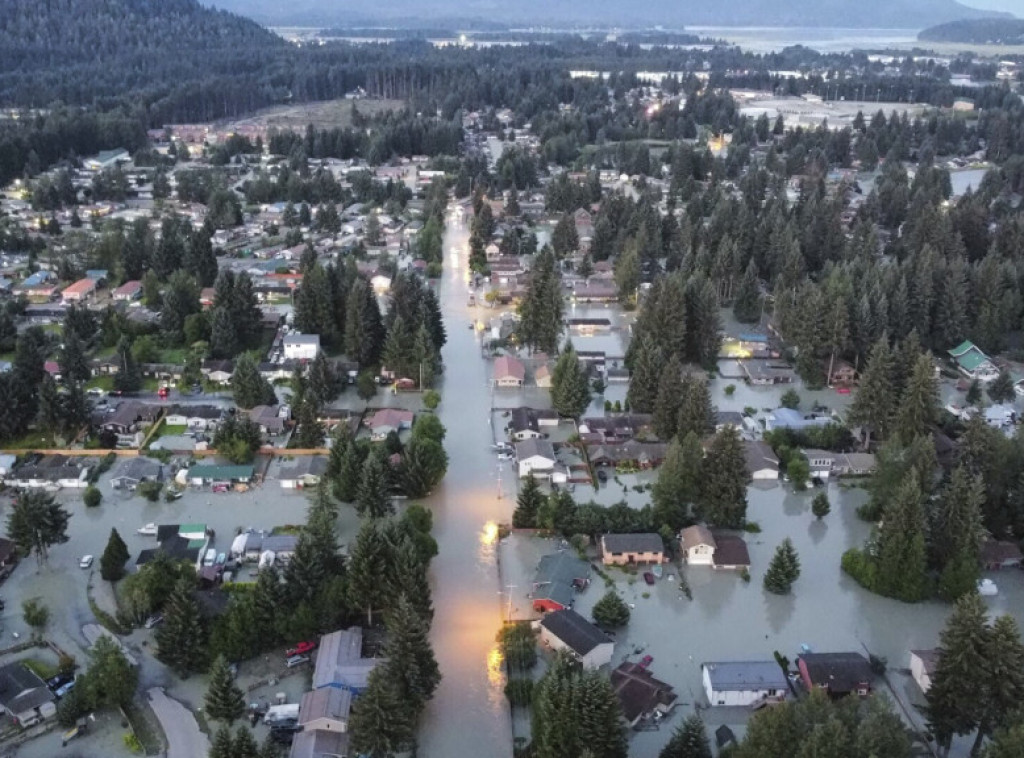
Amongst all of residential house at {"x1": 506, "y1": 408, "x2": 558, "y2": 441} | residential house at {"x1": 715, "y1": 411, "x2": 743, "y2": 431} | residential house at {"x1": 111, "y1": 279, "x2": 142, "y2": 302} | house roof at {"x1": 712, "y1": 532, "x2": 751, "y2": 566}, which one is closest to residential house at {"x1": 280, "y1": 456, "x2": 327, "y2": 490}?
residential house at {"x1": 506, "y1": 408, "x2": 558, "y2": 441}

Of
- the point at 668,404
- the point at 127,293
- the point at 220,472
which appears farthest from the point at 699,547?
the point at 127,293

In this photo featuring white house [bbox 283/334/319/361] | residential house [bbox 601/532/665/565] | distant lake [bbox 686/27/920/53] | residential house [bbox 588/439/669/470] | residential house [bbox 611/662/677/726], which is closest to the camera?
residential house [bbox 611/662/677/726]

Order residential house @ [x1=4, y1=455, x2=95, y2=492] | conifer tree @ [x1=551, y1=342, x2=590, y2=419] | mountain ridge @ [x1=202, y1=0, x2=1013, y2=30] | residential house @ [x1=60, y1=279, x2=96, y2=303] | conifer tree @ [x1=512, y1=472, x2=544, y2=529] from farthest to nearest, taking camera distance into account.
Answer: mountain ridge @ [x1=202, y1=0, x2=1013, y2=30]
residential house @ [x1=60, y1=279, x2=96, y2=303]
conifer tree @ [x1=551, y1=342, x2=590, y2=419]
residential house @ [x1=4, y1=455, x2=95, y2=492]
conifer tree @ [x1=512, y1=472, x2=544, y2=529]

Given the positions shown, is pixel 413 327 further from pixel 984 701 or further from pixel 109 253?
pixel 984 701

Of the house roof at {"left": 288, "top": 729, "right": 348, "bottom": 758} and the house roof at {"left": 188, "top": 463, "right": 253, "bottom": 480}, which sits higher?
the house roof at {"left": 288, "top": 729, "right": 348, "bottom": 758}

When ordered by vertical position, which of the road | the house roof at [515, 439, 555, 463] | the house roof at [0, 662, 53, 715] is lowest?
the road

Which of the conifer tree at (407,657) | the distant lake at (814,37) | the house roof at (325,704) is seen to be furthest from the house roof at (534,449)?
the distant lake at (814,37)

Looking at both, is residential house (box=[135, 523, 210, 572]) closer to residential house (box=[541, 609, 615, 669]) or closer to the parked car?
the parked car
